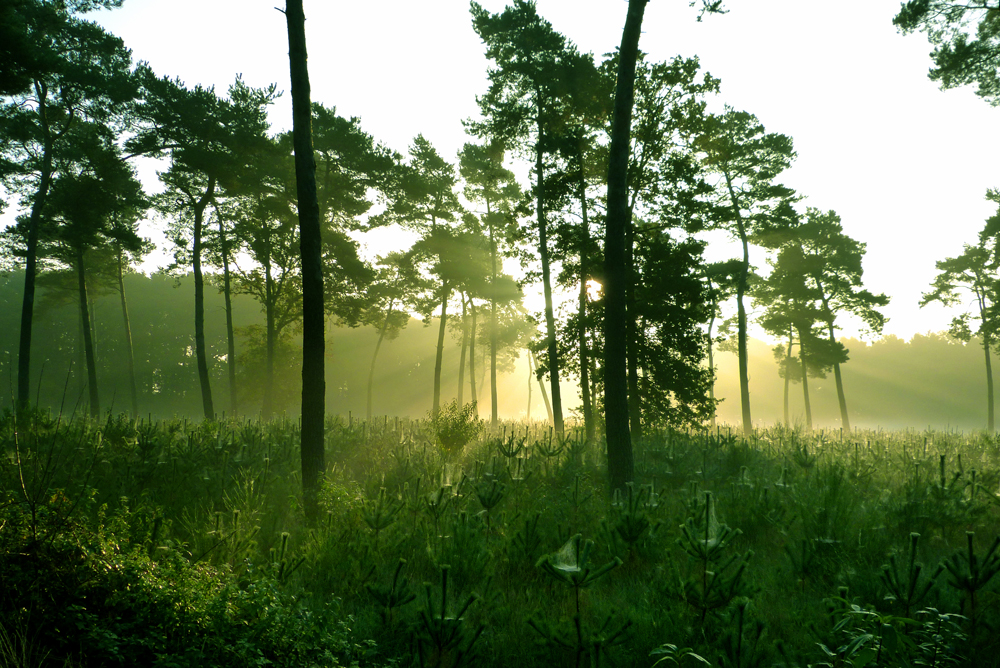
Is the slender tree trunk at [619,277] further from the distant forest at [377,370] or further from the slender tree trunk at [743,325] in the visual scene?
the distant forest at [377,370]

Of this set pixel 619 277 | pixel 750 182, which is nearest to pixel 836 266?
pixel 750 182

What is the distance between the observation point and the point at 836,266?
26578 mm

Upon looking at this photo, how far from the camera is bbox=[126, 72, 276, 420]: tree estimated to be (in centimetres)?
1711

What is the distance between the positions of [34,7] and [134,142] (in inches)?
166

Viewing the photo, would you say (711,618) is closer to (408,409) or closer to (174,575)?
(174,575)

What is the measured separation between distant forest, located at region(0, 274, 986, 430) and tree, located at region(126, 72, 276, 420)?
2747 cm

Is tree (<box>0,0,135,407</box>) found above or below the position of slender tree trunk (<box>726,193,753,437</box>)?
above

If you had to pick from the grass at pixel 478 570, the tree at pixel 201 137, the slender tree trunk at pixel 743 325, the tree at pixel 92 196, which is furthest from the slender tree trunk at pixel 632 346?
the tree at pixel 92 196

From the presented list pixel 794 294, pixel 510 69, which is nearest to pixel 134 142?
pixel 510 69

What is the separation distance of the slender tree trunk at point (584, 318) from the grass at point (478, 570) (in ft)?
18.6

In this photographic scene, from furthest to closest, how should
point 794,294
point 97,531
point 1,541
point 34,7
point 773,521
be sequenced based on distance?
point 794,294 → point 34,7 → point 773,521 → point 97,531 → point 1,541

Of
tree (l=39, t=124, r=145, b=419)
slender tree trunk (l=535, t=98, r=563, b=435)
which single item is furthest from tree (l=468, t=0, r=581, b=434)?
tree (l=39, t=124, r=145, b=419)

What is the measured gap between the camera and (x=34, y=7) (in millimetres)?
15430

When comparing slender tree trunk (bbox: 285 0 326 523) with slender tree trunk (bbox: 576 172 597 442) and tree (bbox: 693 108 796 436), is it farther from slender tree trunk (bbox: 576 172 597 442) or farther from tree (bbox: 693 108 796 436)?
tree (bbox: 693 108 796 436)
